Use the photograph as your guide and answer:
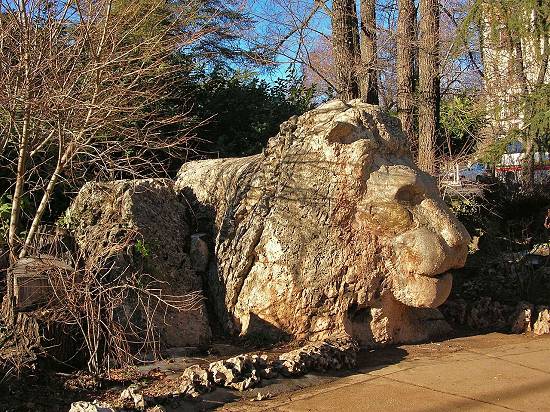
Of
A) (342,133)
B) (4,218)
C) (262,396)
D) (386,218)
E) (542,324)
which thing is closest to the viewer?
(262,396)

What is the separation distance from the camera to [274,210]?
8.33 meters

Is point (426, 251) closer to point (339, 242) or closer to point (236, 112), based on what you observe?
point (339, 242)

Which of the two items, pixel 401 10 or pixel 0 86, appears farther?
pixel 401 10

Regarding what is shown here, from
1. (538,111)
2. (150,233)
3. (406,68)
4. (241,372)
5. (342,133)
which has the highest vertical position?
(406,68)

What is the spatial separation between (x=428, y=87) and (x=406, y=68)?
0.70 m

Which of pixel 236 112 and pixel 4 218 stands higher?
pixel 236 112

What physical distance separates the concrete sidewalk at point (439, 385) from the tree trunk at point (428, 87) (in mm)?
5123

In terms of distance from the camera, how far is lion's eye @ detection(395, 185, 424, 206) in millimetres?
8125

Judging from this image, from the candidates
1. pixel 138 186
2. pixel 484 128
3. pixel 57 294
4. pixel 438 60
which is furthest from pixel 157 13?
pixel 484 128

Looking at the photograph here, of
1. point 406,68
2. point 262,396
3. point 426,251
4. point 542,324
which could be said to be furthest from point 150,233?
point 406,68

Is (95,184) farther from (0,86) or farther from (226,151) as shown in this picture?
(226,151)

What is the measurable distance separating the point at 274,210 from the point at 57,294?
9.19 ft

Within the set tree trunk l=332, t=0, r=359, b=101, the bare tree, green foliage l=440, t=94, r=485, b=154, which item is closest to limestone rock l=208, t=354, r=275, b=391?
the bare tree

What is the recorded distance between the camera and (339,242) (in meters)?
8.07
